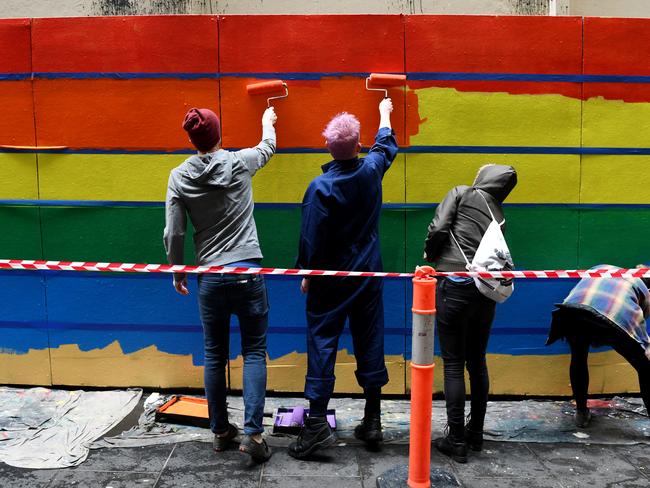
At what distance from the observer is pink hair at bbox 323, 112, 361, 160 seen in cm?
335

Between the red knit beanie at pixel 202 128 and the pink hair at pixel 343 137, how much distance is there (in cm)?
63

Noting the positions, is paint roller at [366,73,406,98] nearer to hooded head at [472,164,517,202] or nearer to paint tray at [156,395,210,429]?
hooded head at [472,164,517,202]

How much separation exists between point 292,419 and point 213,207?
141 centimetres

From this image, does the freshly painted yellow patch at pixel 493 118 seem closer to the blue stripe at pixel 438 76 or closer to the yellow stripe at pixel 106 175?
the blue stripe at pixel 438 76

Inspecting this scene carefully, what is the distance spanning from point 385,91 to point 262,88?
81cm

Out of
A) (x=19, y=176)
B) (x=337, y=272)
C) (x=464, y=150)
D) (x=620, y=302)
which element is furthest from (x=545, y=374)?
(x=19, y=176)

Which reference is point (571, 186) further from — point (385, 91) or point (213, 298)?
point (213, 298)

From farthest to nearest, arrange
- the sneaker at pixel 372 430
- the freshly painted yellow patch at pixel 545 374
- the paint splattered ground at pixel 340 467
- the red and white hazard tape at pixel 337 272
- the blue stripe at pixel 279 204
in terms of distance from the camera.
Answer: the freshly painted yellow patch at pixel 545 374, the blue stripe at pixel 279 204, the sneaker at pixel 372 430, the red and white hazard tape at pixel 337 272, the paint splattered ground at pixel 340 467

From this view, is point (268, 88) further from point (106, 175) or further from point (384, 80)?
point (106, 175)

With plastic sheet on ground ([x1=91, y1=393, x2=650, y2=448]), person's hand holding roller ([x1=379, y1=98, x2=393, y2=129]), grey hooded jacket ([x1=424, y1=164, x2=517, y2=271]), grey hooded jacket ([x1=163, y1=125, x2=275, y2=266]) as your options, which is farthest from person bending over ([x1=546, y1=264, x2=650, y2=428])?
grey hooded jacket ([x1=163, y1=125, x2=275, y2=266])

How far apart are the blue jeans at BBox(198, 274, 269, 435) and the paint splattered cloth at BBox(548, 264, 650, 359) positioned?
1924 mm

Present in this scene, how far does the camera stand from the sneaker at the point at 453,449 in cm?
338

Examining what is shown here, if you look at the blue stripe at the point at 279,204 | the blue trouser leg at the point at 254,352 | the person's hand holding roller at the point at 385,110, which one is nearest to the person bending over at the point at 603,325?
the blue stripe at the point at 279,204

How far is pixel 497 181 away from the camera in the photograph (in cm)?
351
